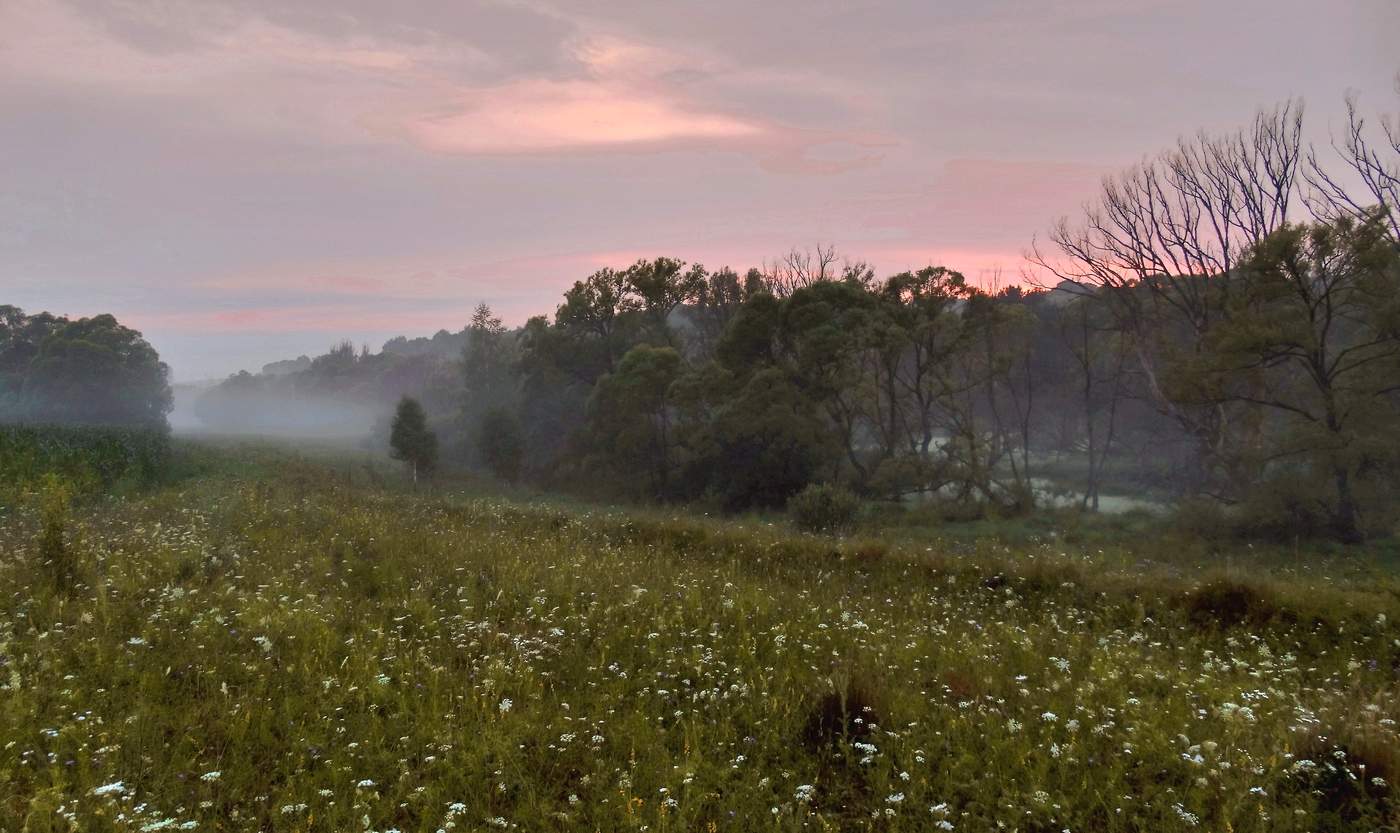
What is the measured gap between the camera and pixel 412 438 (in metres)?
43.3

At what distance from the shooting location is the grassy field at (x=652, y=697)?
15.7 feet

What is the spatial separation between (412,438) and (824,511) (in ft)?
97.1

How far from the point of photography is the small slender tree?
1694 inches

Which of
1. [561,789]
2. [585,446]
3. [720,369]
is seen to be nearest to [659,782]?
[561,789]

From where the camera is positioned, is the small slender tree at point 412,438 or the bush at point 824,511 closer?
the bush at point 824,511

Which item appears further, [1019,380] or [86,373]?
[86,373]

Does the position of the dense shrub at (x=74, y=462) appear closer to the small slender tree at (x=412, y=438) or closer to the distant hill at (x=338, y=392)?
the small slender tree at (x=412, y=438)

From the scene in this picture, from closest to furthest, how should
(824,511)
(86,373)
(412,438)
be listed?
(824,511)
(412,438)
(86,373)

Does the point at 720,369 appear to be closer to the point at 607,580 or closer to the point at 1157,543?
the point at 1157,543

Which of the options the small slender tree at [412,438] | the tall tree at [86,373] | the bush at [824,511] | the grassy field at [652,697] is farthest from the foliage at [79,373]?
the grassy field at [652,697]

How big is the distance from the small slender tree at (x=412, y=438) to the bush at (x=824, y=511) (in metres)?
27.7

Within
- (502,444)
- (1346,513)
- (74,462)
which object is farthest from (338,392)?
(1346,513)

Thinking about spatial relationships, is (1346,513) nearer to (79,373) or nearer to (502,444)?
(502,444)

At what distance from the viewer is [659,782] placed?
516cm
